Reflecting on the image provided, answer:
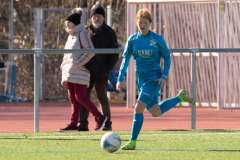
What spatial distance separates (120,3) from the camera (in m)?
27.7

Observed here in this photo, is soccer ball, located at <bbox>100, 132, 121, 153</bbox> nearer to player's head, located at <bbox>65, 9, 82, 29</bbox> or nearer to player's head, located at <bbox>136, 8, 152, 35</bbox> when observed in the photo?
player's head, located at <bbox>136, 8, 152, 35</bbox>

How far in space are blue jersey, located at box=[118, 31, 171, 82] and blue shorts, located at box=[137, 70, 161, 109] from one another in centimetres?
6

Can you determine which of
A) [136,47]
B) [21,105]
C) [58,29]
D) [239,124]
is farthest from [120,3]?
[136,47]

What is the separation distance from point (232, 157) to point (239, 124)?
6343 mm

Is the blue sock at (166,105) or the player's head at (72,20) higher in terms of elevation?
the player's head at (72,20)

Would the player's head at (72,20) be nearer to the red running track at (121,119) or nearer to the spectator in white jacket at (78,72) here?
the spectator in white jacket at (78,72)

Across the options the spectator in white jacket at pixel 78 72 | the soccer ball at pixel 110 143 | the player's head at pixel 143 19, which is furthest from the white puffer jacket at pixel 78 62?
the soccer ball at pixel 110 143

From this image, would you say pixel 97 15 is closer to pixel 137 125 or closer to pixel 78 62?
pixel 78 62

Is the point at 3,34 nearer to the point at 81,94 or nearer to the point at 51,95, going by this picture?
the point at 51,95

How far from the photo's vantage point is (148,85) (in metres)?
10.7

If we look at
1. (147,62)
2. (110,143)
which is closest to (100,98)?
(147,62)

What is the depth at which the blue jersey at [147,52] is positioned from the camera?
10688mm

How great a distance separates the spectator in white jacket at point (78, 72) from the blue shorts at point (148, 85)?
2.72 meters

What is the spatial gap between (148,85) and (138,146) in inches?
32.2
